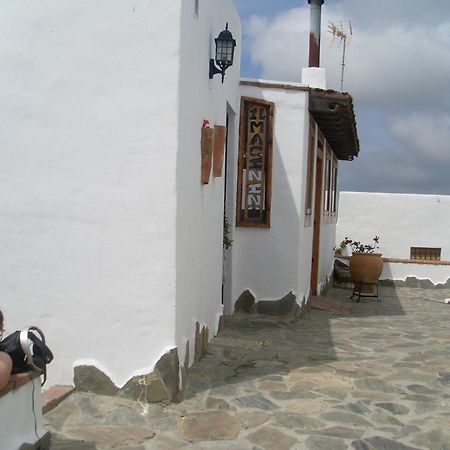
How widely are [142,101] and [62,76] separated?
701 millimetres

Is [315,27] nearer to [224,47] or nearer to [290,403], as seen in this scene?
[224,47]

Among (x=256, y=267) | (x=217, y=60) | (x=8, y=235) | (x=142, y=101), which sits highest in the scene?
(x=217, y=60)

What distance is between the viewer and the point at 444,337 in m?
7.81

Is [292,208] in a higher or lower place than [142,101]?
lower

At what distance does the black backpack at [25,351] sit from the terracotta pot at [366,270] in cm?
883

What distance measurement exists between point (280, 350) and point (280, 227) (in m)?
2.31

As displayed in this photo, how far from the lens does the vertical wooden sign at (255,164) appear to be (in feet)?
27.4

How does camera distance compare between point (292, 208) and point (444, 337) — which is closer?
point (444, 337)

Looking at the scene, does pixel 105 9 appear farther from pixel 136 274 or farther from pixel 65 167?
pixel 136 274

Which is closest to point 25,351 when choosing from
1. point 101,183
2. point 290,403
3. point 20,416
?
point 20,416

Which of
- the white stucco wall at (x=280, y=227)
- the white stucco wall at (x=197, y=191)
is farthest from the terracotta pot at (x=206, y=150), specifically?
the white stucco wall at (x=280, y=227)

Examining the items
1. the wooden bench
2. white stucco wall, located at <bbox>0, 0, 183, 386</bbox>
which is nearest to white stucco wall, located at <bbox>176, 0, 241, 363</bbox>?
white stucco wall, located at <bbox>0, 0, 183, 386</bbox>

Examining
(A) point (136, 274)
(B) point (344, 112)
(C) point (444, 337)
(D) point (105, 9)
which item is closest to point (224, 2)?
(D) point (105, 9)

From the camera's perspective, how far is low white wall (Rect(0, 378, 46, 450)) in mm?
3348
